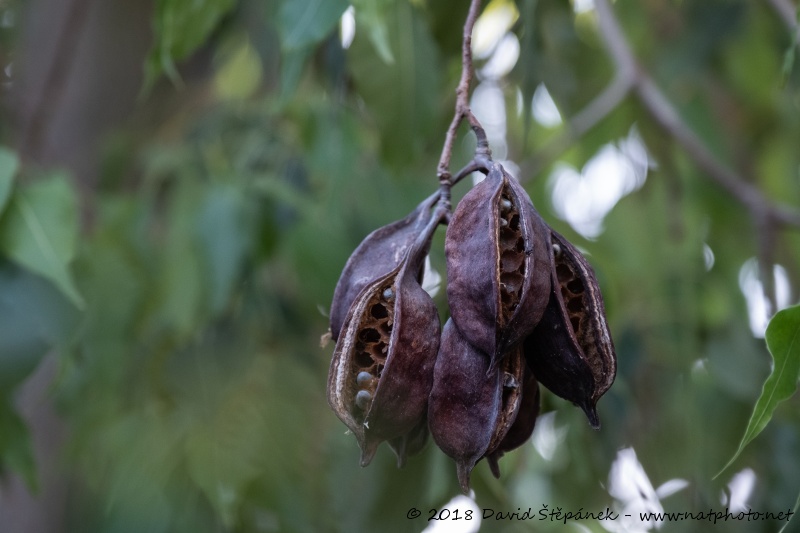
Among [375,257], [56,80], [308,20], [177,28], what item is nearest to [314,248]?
[177,28]

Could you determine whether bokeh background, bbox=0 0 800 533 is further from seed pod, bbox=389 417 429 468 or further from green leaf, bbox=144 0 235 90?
seed pod, bbox=389 417 429 468

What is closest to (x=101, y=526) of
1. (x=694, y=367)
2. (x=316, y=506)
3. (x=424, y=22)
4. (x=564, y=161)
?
(x=316, y=506)

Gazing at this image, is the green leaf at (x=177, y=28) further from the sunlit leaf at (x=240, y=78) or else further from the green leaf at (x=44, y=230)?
the sunlit leaf at (x=240, y=78)

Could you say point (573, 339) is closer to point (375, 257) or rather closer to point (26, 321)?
point (375, 257)

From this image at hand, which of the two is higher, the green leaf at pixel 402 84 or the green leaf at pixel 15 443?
the green leaf at pixel 402 84

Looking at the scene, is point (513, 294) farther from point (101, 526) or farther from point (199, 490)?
point (101, 526)

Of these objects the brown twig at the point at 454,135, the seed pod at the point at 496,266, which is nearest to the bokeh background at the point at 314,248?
Answer: the brown twig at the point at 454,135

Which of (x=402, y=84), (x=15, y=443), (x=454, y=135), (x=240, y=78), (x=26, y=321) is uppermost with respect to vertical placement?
(x=454, y=135)
